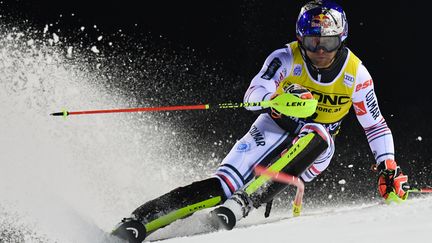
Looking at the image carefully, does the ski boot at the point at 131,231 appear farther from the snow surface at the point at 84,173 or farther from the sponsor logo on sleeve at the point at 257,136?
the sponsor logo on sleeve at the point at 257,136

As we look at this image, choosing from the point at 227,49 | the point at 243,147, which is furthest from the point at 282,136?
the point at 227,49

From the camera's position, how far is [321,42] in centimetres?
468

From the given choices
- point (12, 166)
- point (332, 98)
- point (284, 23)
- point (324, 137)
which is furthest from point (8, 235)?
point (284, 23)

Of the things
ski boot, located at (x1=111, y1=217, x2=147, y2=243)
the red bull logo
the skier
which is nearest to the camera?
ski boot, located at (x1=111, y1=217, x2=147, y2=243)

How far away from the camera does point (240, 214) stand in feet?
13.5

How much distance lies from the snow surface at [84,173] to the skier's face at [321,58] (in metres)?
0.92

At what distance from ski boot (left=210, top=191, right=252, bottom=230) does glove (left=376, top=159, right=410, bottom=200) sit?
3.25ft

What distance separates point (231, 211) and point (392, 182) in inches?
46.9

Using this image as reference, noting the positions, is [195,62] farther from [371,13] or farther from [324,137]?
[324,137]

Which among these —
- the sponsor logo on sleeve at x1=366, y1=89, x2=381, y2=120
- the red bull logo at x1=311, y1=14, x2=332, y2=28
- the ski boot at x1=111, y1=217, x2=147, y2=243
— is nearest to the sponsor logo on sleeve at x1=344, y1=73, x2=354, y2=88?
the sponsor logo on sleeve at x1=366, y1=89, x2=381, y2=120

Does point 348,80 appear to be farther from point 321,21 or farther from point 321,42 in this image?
point 321,21

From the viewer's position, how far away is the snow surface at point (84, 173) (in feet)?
11.5

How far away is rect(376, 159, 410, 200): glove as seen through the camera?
4.67 meters

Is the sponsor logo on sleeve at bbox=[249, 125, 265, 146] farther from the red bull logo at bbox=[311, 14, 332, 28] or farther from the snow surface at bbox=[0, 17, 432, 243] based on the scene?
the red bull logo at bbox=[311, 14, 332, 28]
